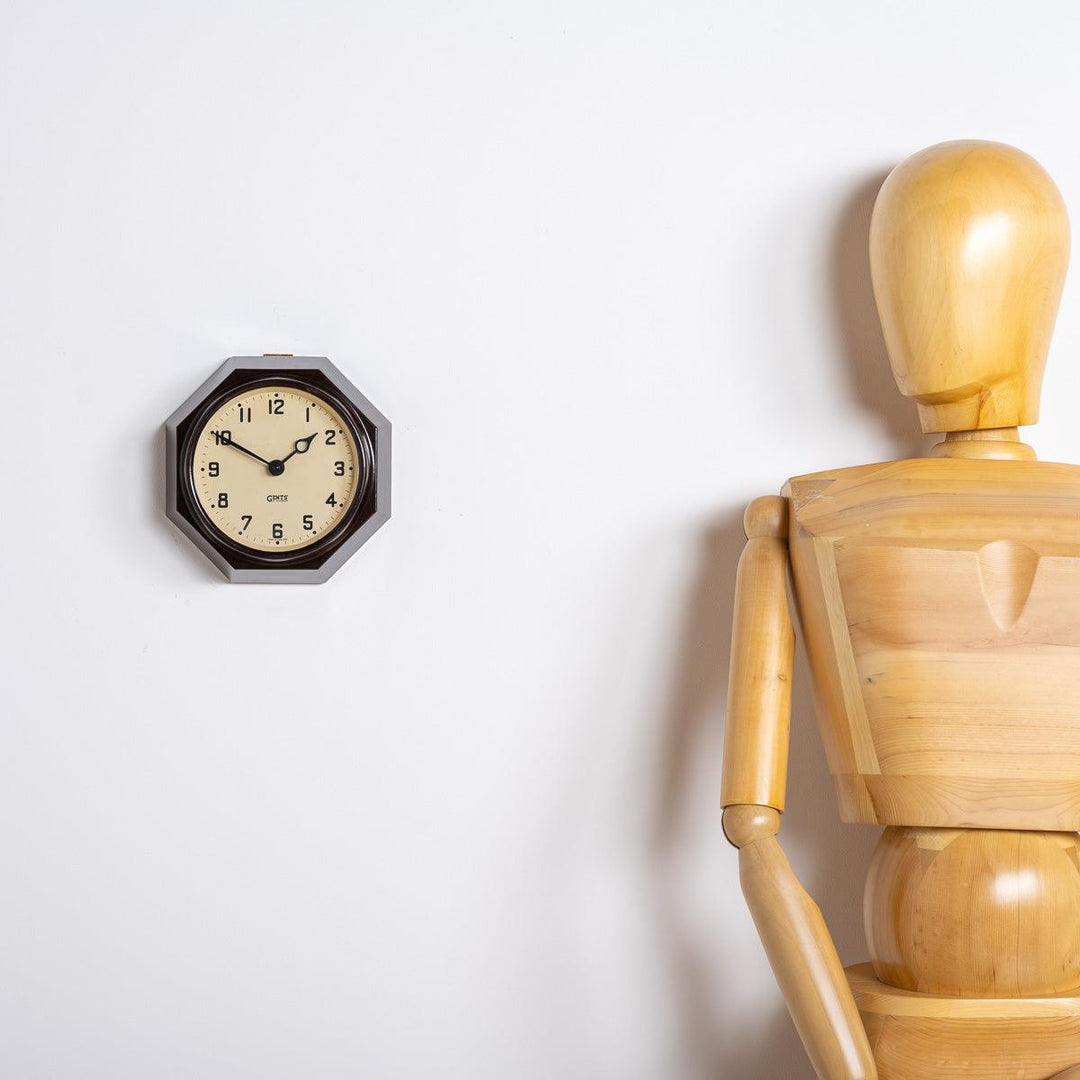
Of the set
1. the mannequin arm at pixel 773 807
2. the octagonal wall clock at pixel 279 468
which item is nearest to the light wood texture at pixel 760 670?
the mannequin arm at pixel 773 807

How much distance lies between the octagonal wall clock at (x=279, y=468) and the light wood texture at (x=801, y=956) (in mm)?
476

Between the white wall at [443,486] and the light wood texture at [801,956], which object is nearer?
the light wood texture at [801,956]

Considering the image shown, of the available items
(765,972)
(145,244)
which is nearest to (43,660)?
(145,244)

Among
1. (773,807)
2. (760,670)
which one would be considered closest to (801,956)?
(773,807)

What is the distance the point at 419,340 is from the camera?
121 cm

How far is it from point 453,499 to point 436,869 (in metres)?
0.38

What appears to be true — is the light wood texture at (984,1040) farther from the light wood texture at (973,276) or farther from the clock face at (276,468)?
the clock face at (276,468)

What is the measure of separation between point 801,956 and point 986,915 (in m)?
0.16

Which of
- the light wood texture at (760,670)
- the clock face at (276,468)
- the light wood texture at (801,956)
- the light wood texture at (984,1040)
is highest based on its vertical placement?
the clock face at (276,468)

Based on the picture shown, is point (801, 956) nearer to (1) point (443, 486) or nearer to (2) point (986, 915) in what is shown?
(2) point (986, 915)

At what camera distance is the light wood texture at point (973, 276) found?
103 cm

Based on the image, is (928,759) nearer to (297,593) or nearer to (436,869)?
(436,869)

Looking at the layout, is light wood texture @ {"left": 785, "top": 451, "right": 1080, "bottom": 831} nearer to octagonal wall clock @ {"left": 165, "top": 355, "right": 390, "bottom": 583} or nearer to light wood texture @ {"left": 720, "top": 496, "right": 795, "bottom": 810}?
light wood texture @ {"left": 720, "top": 496, "right": 795, "bottom": 810}

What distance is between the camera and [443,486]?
1.20 metres
